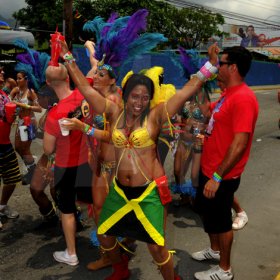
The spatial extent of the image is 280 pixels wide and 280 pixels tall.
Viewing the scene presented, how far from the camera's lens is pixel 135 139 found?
2.56 m

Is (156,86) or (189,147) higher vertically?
(156,86)

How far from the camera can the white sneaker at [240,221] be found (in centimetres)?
419

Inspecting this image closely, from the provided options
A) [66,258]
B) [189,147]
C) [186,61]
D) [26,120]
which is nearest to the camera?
[66,258]

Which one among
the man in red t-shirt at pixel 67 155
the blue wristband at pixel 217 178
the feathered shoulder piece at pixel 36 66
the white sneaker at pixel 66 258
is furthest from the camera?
the feathered shoulder piece at pixel 36 66

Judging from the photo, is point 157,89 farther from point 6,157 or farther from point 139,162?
point 6,157

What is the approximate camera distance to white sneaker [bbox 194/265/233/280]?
3125 millimetres

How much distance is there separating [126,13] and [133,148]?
23195 mm

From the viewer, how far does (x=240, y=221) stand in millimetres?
4262

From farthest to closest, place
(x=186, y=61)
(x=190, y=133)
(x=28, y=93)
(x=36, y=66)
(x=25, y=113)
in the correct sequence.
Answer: (x=28, y=93), (x=25, y=113), (x=190, y=133), (x=186, y=61), (x=36, y=66)

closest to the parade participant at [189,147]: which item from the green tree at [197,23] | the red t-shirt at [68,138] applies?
the red t-shirt at [68,138]

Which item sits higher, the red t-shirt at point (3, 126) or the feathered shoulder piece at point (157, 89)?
the feathered shoulder piece at point (157, 89)

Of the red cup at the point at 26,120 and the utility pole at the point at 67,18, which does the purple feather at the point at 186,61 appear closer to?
the red cup at the point at 26,120

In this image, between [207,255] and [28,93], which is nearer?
[207,255]

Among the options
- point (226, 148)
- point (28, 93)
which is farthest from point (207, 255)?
point (28, 93)
